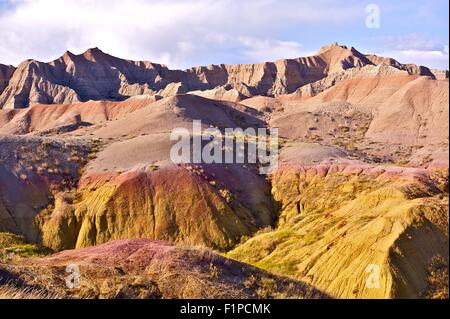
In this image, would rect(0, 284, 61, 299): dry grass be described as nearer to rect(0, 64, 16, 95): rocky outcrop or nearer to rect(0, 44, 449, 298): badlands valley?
rect(0, 44, 449, 298): badlands valley

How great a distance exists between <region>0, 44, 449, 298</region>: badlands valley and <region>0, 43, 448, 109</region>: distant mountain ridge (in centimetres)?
4932

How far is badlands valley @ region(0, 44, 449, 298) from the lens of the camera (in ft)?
51.3

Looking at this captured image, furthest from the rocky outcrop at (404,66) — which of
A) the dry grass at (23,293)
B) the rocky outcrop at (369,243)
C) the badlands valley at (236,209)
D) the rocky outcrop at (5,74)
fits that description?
the dry grass at (23,293)

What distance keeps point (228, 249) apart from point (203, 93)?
10390 centimetres

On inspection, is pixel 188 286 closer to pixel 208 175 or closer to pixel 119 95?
pixel 208 175

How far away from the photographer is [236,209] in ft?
135

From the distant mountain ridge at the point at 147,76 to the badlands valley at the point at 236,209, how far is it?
162ft

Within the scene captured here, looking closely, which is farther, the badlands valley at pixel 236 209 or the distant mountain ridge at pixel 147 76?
the distant mountain ridge at pixel 147 76

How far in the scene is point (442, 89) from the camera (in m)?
86.9

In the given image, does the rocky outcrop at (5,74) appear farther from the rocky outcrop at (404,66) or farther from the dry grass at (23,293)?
the dry grass at (23,293)

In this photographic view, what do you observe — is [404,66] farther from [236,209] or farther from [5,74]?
[236,209]

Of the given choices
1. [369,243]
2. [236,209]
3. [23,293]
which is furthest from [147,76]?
[23,293]

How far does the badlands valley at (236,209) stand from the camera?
15.6 metres
